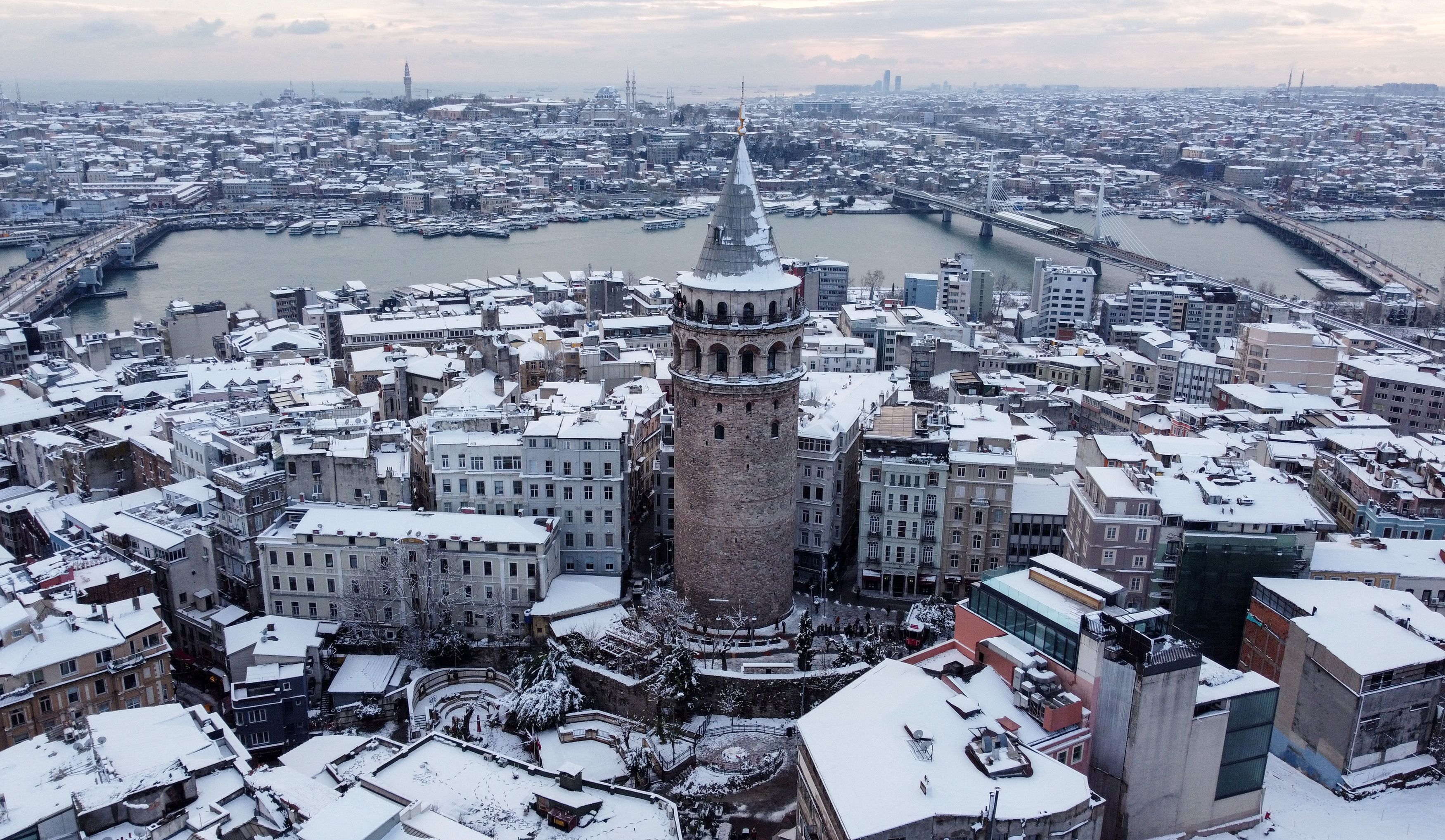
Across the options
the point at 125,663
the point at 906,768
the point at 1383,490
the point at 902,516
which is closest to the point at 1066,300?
the point at 1383,490

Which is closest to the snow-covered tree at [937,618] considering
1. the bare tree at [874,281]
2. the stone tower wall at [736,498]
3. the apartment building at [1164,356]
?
the stone tower wall at [736,498]

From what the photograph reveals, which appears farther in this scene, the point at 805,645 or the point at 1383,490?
the point at 1383,490

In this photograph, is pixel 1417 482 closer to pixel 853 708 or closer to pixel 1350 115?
pixel 853 708

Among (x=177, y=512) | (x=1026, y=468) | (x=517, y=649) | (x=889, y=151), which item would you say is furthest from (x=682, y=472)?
(x=889, y=151)

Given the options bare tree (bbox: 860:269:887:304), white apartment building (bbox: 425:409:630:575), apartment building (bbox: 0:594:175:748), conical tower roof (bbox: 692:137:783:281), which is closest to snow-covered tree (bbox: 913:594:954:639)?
white apartment building (bbox: 425:409:630:575)

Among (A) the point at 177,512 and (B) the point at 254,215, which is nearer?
(A) the point at 177,512

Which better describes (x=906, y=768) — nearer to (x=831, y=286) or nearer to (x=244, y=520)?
(x=244, y=520)
